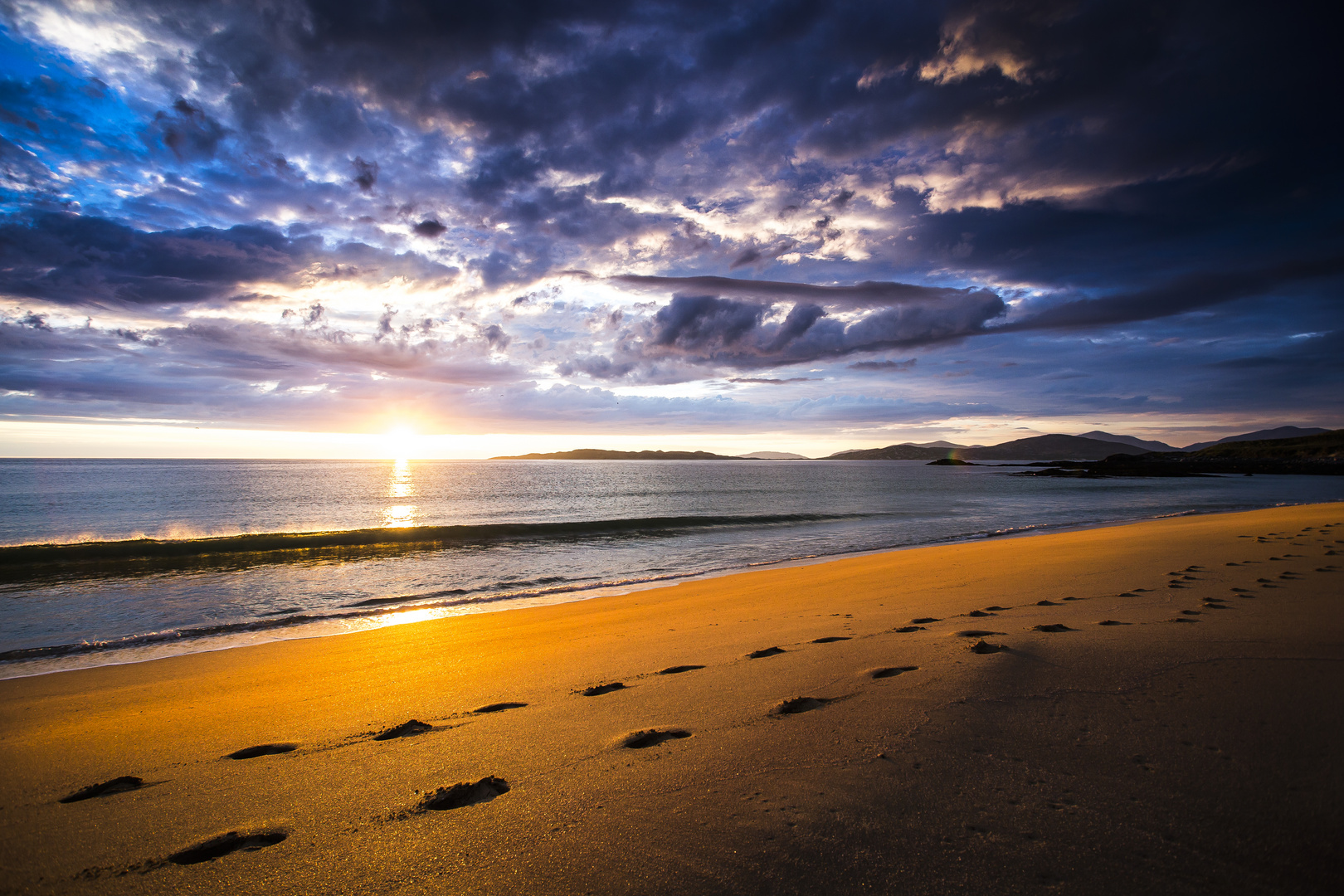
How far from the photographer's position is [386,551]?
21.4 m

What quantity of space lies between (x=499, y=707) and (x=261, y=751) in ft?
5.72

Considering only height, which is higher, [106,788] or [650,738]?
[650,738]

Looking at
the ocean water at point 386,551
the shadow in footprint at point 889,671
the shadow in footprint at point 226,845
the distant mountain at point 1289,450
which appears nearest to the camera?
the shadow in footprint at point 226,845

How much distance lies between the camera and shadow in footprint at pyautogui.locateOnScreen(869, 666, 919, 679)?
4827mm

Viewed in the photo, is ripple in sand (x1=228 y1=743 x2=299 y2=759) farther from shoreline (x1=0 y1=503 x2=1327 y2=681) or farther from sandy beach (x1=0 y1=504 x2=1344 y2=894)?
Result: shoreline (x1=0 y1=503 x2=1327 y2=681)

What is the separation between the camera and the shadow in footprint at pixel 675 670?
5711mm

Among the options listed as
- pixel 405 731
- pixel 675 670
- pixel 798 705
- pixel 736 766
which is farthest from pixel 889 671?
pixel 405 731

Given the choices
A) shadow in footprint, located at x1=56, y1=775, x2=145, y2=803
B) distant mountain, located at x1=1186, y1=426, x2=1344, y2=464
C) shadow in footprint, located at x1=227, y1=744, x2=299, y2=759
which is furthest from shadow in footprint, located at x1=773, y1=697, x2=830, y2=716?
distant mountain, located at x1=1186, y1=426, x2=1344, y2=464

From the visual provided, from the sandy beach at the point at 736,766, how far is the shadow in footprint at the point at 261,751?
0.10 ft

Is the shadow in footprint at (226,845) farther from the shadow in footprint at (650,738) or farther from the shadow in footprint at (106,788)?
the shadow in footprint at (650,738)

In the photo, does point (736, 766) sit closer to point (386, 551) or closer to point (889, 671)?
point (889, 671)

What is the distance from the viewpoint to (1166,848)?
91.9 inches

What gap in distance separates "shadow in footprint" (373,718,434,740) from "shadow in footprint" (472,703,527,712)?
48 centimetres

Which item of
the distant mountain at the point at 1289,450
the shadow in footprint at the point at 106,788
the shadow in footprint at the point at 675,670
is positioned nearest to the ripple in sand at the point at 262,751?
the shadow in footprint at the point at 106,788
